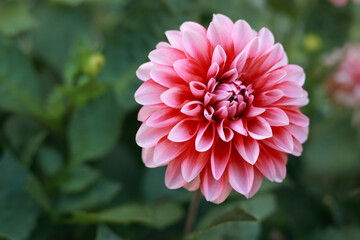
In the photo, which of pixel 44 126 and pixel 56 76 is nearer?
pixel 44 126

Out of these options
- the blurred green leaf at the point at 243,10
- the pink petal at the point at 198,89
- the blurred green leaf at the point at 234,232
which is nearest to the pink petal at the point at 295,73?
the pink petal at the point at 198,89

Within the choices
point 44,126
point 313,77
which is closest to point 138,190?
point 44,126

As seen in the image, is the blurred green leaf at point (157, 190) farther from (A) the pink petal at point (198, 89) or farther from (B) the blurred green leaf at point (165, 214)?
(A) the pink petal at point (198, 89)

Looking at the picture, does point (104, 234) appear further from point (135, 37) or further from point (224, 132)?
point (135, 37)

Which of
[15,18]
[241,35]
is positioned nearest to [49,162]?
[15,18]

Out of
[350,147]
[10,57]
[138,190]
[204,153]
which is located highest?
[204,153]

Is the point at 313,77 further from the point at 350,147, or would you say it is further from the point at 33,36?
the point at 33,36
